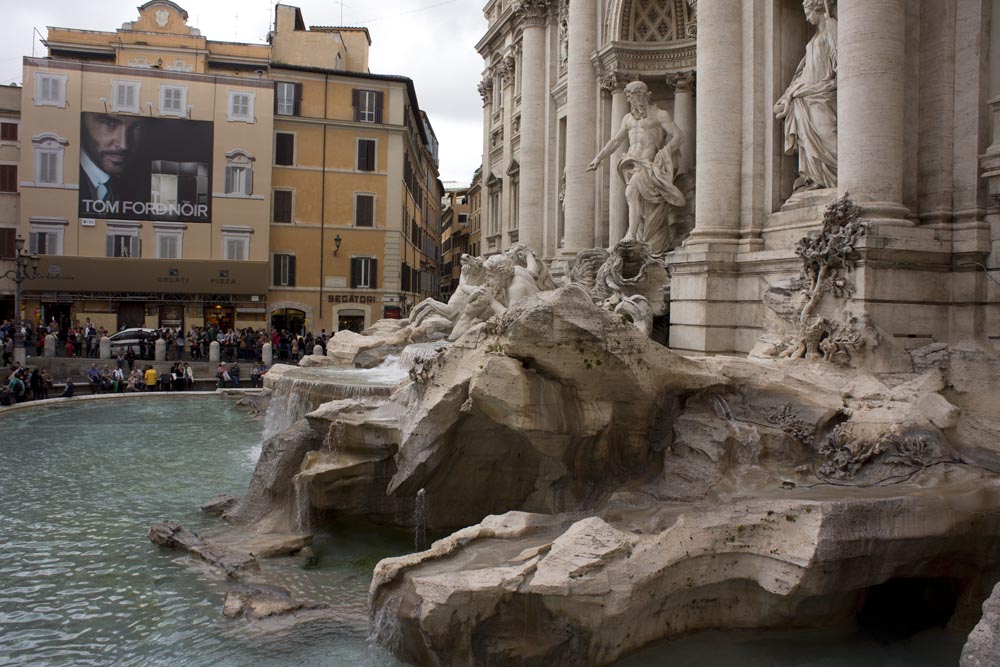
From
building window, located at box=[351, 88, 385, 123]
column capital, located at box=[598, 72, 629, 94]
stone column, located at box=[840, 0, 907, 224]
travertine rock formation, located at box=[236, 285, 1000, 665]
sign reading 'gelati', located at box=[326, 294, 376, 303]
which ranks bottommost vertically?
travertine rock formation, located at box=[236, 285, 1000, 665]

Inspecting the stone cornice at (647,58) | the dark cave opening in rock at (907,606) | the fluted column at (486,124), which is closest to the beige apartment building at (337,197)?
the fluted column at (486,124)

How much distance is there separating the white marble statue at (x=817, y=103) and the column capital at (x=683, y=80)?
5197mm

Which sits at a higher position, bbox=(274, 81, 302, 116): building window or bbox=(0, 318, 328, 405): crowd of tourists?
bbox=(274, 81, 302, 116): building window

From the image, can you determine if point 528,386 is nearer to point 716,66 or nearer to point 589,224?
point 716,66

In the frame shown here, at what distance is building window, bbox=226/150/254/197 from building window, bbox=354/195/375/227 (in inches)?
165

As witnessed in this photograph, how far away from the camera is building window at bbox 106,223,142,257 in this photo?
98.1 feet

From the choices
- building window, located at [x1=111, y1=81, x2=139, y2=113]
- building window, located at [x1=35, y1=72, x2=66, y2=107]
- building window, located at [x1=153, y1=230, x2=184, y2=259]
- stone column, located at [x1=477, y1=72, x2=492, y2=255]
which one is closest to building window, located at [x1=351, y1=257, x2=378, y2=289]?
stone column, located at [x1=477, y1=72, x2=492, y2=255]

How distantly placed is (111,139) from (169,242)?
4.22 metres

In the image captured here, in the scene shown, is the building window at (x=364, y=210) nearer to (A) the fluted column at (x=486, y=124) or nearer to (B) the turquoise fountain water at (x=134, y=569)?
(A) the fluted column at (x=486, y=124)

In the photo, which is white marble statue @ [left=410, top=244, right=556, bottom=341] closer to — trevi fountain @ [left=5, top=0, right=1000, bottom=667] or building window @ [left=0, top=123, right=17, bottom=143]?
trevi fountain @ [left=5, top=0, right=1000, bottom=667]

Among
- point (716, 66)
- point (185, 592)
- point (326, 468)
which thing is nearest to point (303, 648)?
point (185, 592)

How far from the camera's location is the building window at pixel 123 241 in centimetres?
2989

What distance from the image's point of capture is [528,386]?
291 inches

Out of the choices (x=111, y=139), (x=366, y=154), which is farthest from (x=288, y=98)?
(x=111, y=139)
